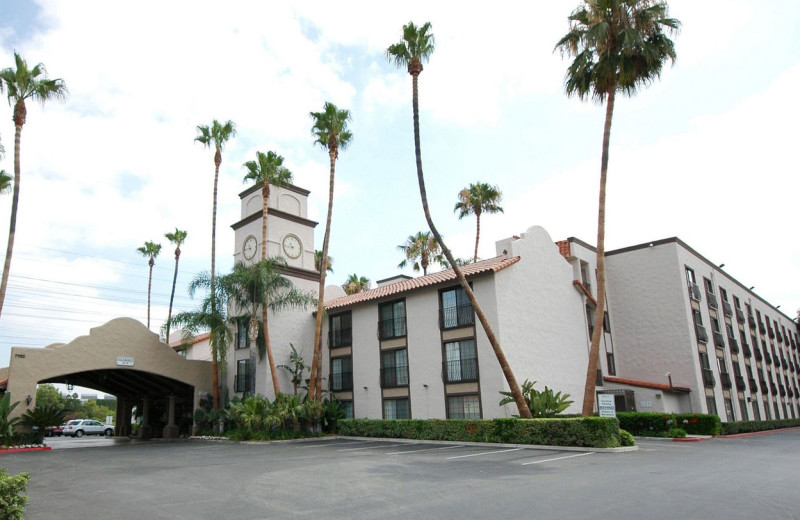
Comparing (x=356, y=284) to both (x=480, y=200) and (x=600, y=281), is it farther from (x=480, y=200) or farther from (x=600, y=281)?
(x=600, y=281)

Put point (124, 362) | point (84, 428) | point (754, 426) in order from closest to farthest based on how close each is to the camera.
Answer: point (124, 362)
point (754, 426)
point (84, 428)

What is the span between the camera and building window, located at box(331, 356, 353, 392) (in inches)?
1250

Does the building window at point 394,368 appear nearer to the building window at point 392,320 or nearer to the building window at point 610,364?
the building window at point 392,320

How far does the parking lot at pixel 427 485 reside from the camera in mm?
9070

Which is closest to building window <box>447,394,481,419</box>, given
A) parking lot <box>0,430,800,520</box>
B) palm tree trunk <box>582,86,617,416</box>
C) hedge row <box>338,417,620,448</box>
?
hedge row <box>338,417,620,448</box>

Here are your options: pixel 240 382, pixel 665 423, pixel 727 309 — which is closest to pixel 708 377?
pixel 665 423

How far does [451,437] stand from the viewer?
23625 mm

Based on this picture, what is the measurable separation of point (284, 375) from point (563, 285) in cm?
1656

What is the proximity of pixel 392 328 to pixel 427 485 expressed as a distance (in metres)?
18.4

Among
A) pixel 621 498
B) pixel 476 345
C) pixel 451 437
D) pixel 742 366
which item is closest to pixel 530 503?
pixel 621 498

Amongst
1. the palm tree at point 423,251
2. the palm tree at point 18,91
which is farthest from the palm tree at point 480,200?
the palm tree at point 18,91

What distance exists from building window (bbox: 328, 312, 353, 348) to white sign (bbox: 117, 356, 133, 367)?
10.8 metres

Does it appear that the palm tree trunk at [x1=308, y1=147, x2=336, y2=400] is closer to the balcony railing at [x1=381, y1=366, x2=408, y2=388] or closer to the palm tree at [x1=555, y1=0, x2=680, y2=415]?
the balcony railing at [x1=381, y1=366, x2=408, y2=388]

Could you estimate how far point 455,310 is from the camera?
89.2 ft
